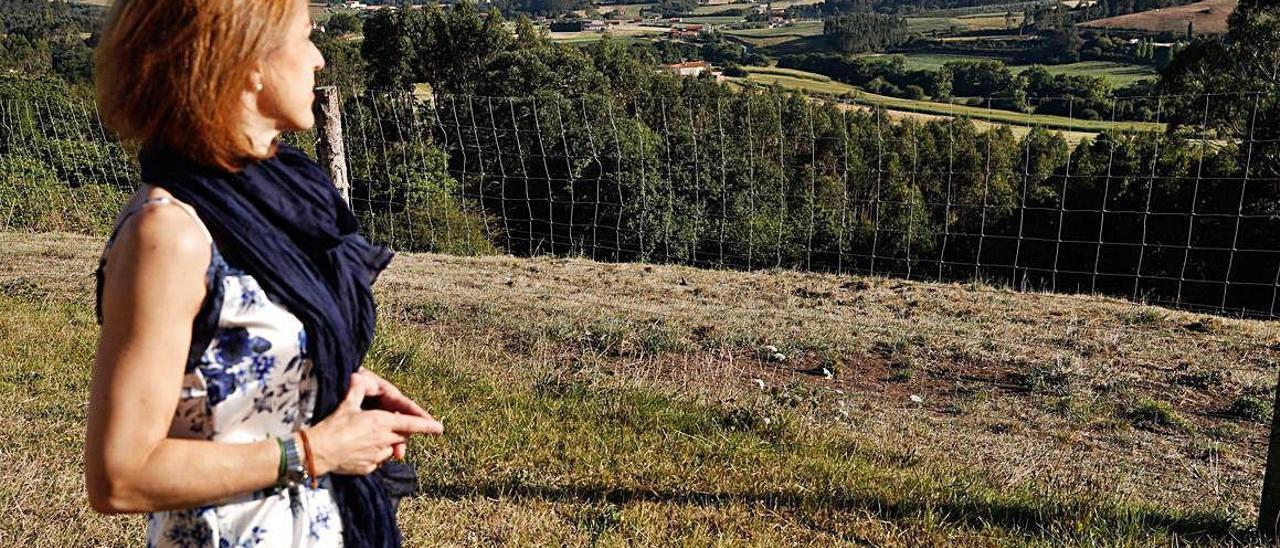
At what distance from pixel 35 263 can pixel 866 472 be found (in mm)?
7218

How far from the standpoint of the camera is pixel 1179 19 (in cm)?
3769

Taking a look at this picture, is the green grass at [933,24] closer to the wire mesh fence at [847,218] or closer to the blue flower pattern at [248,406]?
the wire mesh fence at [847,218]

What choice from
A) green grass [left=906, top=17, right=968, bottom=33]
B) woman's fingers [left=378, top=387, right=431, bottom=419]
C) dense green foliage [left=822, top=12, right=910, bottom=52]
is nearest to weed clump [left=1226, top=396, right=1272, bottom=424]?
woman's fingers [left=378, top=387, right=431, bottom=419]

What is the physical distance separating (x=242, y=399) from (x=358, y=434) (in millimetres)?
151

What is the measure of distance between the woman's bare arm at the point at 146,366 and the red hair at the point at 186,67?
107mm

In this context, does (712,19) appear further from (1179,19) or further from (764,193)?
(764,193)

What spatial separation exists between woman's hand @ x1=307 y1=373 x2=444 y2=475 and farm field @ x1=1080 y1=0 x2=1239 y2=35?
33790 millimetres

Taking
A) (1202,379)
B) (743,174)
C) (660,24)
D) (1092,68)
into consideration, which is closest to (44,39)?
(660,24)

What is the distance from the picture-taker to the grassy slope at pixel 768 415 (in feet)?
10.5

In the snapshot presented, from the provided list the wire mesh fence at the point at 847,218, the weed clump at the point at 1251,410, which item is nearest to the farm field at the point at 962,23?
the wire mesh fence at the point at 847,218

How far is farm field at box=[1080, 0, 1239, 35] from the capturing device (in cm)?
3325

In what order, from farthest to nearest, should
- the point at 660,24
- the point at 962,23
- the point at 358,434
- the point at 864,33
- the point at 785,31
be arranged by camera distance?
the point at 660,24, the point at 785,31, the point at 962,23, the point at 864,33, the point at 358,434

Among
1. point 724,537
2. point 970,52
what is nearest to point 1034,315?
point 724,537

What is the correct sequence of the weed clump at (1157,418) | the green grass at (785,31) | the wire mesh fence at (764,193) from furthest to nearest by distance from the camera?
the green grass at (785,31), the wire mesh fence at (764,193), the weed clump at (1157,418)
